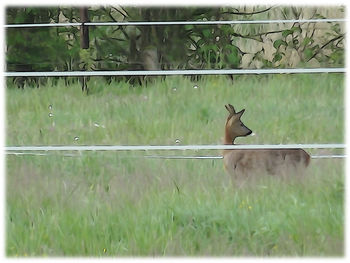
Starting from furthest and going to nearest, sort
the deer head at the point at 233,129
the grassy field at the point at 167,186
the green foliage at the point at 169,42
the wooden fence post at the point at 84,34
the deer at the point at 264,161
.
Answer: the green foliage at the point at 169,42 < the wooden fence post at the point at 84,34 < the deer head at the point at 233,129 < the deer at the point at 264,161 < the grassy field at the point at 167,186

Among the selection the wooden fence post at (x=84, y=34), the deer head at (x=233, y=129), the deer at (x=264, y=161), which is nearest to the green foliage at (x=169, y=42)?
the wooden fence post at (x=84, y=34)

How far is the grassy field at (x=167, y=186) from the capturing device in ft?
6.48

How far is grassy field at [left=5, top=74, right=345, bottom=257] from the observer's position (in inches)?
77.7

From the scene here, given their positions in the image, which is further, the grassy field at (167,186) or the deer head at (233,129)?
the deer head at (233,129)

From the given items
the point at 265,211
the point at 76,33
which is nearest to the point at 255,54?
the point at 76,33

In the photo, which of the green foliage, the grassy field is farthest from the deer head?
the green foliage

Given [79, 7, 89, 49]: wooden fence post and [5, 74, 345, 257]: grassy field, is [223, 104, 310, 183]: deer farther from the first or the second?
[79, 7, 89, 49]: wooden fence post

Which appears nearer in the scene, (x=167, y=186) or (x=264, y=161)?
(x=167, y=186)

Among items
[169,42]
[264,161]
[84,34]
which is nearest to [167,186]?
[264,161]

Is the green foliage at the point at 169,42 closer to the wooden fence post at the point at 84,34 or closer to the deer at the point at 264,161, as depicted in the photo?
the wooden fence post at the point at 84,34

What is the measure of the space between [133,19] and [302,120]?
1167 millimetres

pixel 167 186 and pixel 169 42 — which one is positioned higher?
pixel 169 42

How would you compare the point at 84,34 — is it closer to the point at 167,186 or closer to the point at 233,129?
the point at 233,129

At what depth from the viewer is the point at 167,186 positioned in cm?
223
